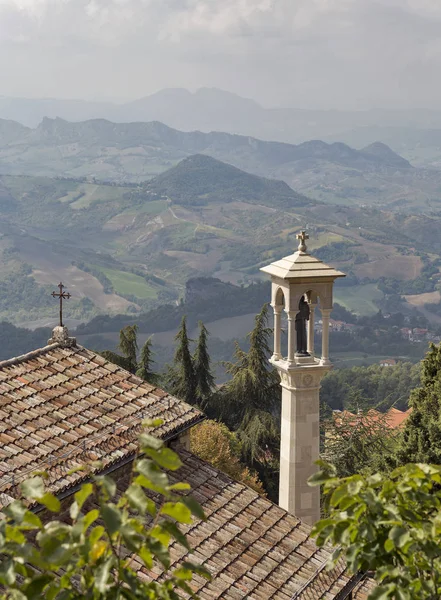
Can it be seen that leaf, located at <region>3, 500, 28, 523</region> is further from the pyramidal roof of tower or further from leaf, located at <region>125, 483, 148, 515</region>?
the pyramidal roof of tower

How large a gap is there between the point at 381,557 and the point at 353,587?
20.9 ft

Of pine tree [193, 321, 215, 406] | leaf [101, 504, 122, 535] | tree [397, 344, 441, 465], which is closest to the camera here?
leaf [101, 504, 122, 535]

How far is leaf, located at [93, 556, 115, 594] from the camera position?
13.7 ft

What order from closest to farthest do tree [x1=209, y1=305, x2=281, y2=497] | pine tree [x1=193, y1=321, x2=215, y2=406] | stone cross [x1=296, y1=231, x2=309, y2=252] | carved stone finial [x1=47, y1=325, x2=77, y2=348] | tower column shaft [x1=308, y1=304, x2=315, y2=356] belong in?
carved stone finial [x1=47, y1=325, x2=77, y2=348]
stone cross [x1=296, y1=231, x2=309, y2=252]
tower column shaft [x1=308, y1=304, x2=315, y2=356]
tree [x1=209, y1=305, x2=281, y2=497]
pine tree [x1=193, y1=321, x2=215, y2=406]

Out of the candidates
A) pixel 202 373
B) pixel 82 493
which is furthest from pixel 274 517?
pixel 202 373

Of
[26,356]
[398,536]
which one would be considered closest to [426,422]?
[26,356]

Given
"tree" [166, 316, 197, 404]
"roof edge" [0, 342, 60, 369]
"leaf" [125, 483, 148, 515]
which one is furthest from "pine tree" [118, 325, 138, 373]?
"leaf" [125, 483, 148, 515]

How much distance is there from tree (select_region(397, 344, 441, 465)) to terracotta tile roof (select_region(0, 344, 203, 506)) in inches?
303

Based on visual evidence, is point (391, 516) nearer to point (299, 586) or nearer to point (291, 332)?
point (299, 586)

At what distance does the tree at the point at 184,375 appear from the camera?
1340 inches

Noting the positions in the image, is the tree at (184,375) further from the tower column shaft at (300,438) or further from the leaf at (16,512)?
the leaf at (16,512)

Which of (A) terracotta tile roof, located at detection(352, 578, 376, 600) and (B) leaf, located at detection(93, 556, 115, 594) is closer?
(B) leaf, located at detection(93, 556, 115, 594)

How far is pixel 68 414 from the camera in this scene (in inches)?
456

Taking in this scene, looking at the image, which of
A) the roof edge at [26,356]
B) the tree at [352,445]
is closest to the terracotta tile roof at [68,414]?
the roof edge at [26,356]
